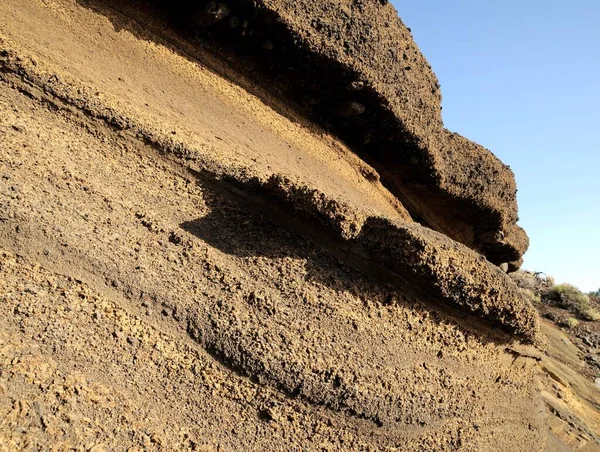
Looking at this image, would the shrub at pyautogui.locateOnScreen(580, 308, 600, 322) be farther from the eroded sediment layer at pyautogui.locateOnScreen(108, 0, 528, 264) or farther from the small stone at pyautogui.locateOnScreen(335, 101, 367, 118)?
the small stone at pyautogui.locateOnScreen(335, 101, 367, 118)

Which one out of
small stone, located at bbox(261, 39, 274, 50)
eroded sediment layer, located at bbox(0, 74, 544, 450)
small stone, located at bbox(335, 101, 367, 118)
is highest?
small stone, located at bbox(335, 101, 367, 118)

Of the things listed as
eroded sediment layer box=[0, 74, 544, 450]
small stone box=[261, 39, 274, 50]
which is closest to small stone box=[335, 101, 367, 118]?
A: small stone box=[261, 39, 274, 50]

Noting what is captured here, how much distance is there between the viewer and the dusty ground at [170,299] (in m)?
2.32

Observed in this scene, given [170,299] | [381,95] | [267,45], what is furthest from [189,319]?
[381,95]

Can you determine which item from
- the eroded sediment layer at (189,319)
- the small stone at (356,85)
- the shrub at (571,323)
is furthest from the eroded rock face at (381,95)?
the shrub at (571,323)

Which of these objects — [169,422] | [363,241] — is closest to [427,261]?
[363,241]

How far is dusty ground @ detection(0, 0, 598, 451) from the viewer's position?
2318 mm

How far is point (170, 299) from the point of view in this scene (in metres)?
2.71

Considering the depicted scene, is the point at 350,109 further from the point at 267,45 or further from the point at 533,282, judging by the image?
the point at 533,282

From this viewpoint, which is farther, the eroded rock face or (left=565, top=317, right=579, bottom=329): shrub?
(left=565, top=317, right=579, bottom=329): shrub

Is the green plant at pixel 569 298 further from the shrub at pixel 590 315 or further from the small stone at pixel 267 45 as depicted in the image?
the small stone at pixel 267 45

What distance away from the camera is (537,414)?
15.5 feet

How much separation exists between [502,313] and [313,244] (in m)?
1.75

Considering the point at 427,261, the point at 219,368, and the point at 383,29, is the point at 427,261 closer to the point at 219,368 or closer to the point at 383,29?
the point at 219,368
